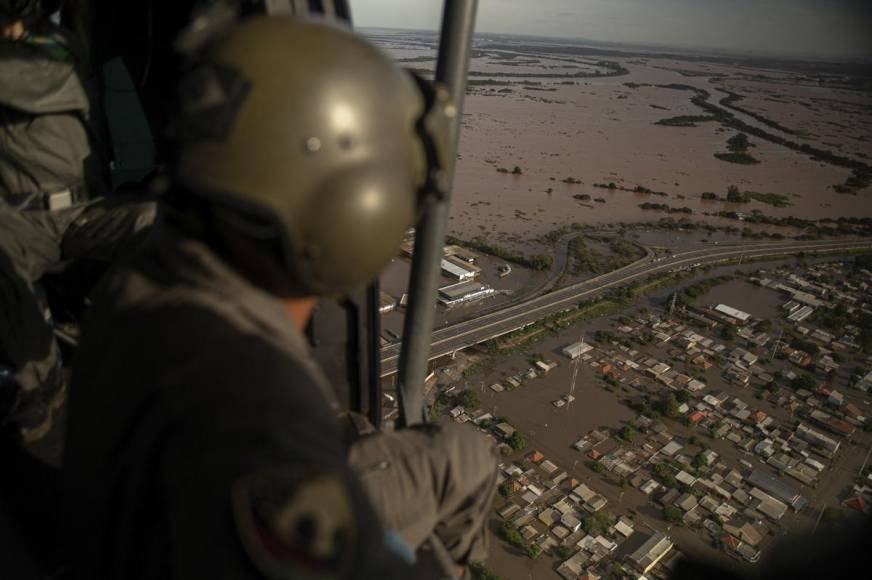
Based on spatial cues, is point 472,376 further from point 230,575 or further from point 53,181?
point 230,575

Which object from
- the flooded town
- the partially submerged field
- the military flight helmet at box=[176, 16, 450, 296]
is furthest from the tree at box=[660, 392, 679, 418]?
the military flight helmet at box=[176, 16, 450, 296]

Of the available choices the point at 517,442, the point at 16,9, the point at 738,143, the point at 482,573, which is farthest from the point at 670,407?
the point at 738,143

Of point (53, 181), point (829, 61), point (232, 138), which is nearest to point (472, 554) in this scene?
point (232, 138)

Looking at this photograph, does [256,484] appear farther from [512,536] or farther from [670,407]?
[670,407]

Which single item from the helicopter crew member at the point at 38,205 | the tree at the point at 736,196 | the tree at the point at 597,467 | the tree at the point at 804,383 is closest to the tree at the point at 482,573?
the tree at the point at 597,467

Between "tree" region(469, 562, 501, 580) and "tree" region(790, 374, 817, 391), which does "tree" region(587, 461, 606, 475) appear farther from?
"tree" region(790, 374, 817, 391)
